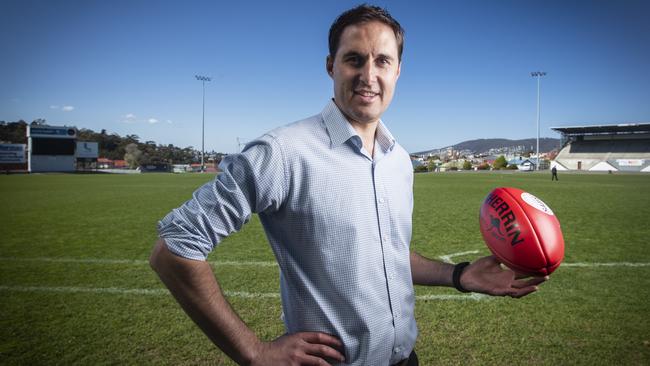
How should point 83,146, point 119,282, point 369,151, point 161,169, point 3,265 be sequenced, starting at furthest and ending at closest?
point 161,169 < point 83,146 < point 3,265 < point 119,282 < point 369,151

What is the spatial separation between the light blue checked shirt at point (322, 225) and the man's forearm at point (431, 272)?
433 millimetres

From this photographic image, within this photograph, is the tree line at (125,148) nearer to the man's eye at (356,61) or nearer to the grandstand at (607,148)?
the grandstand at (607,148)

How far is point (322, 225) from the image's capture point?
3.91 feet

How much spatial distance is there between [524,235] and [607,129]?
2729 inches

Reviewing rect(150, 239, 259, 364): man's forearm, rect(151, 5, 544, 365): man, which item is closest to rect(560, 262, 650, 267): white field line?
rect(151, 5, 544, 365): man

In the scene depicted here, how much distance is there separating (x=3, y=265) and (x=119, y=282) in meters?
2.26

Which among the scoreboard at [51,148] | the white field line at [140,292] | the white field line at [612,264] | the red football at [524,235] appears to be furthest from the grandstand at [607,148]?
the scoreboard at [51,148]

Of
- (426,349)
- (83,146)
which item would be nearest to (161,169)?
(83,146)

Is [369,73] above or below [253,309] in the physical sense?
above

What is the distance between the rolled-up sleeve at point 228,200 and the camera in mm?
1040

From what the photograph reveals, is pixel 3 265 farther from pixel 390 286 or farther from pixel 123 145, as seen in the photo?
pixel 123 145

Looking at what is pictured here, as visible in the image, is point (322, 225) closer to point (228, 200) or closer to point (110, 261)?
point (228, 200)

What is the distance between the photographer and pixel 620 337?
10.2ft

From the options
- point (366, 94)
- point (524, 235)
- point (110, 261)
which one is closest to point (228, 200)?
point (366, 94)
